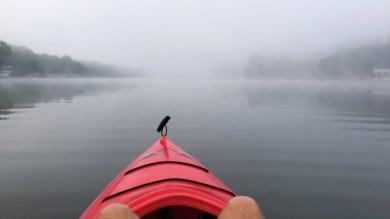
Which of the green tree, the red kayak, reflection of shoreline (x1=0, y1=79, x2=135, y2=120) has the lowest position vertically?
reflection of shoreline (x1=0, y1=79, x2=135, y2=120)

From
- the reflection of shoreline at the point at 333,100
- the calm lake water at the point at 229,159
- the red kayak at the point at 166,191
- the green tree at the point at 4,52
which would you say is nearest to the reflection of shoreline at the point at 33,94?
the calm lake water at the point at 229,159

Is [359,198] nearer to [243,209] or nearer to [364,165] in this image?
[364,165]

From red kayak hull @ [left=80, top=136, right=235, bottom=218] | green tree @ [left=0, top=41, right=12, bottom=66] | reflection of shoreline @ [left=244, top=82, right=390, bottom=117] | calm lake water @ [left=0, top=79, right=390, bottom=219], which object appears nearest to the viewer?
red kayak hull @ [left=80, top=136, right=235, bottom=218]

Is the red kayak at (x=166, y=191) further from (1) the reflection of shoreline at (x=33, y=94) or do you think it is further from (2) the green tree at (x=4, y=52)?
(2) the green tree at (x=4, y=52)

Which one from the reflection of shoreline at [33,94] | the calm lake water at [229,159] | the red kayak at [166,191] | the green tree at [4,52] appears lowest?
the reflection of shoreline at [33,94]

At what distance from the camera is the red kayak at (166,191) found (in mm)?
3879

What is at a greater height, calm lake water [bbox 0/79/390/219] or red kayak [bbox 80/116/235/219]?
red kayak [bbox 80/116/235/219]

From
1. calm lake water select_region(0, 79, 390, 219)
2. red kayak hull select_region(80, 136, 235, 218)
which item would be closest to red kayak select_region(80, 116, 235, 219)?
red kayak hull select_region(80, 136, 235, 218)

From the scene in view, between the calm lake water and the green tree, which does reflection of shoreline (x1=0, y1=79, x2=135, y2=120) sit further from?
the green tree

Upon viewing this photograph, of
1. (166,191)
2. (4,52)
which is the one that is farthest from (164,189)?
(4,52)

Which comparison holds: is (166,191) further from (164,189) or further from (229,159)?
(229,159)

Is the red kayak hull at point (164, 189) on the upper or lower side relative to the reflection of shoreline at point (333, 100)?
upper

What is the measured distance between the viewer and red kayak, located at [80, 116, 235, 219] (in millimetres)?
3879

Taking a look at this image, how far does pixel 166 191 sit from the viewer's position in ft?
12.9
